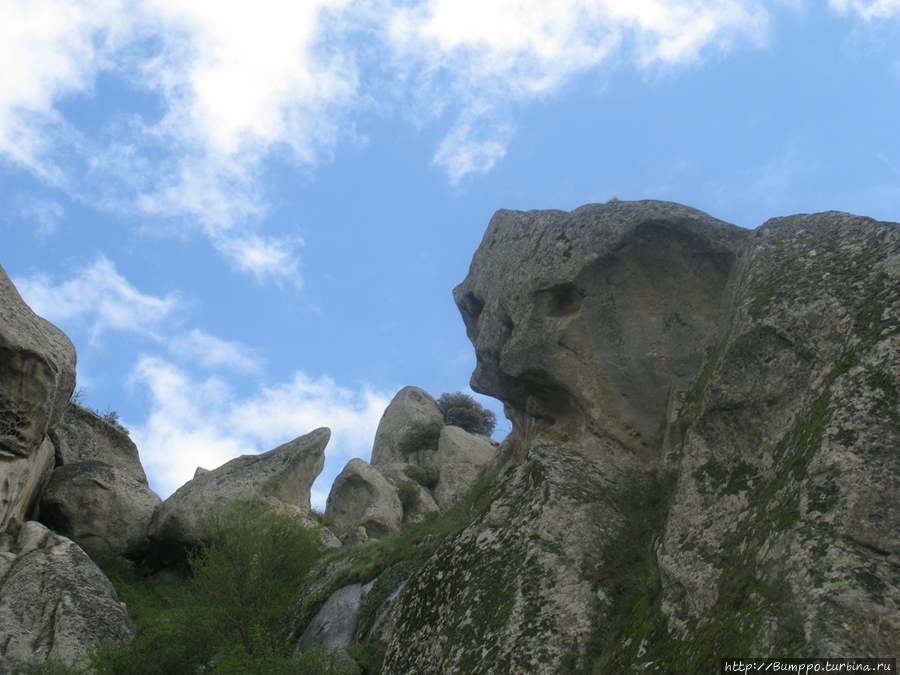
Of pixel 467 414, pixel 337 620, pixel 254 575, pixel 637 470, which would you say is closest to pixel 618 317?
pixel 637 470

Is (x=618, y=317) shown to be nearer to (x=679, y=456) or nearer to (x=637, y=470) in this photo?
(x=637, y=470)

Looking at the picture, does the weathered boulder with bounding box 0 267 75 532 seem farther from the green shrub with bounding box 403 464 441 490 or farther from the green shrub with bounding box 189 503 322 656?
the green shrub with bounding box 403 464 441 490

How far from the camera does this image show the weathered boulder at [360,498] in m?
32.2

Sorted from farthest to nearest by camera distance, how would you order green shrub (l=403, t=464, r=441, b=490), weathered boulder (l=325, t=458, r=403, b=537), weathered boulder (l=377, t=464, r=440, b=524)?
1. green shrub (l=403, t=464, r=441, b=490)
2. weathered boulder (l=377, t=464, r=440, b=524)
3. weathered boulder (l=325, t=458, r=403, b=537)

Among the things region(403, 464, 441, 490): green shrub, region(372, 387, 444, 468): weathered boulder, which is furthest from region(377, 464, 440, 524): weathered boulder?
region(372, 387, 444, 468): weathered boulder

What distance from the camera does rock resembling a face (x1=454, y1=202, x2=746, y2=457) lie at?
1669 cm

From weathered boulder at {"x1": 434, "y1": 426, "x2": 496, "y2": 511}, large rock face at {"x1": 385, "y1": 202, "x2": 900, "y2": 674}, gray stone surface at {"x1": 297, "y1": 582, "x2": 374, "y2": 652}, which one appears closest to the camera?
large rock face at {"x1": 385, "y1": 202, "x2": 900, "y2": 674}

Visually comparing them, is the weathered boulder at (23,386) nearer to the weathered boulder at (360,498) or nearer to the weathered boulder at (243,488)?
the weathered boulder at (243,488)

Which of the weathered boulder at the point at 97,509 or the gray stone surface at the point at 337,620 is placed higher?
the weathered boulder at the point at 97,509

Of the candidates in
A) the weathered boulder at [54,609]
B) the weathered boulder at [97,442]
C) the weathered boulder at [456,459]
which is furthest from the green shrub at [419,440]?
the weathered boulder at [54,609]

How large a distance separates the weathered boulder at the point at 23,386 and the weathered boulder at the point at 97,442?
24.0ft

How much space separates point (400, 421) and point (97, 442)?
14902mm

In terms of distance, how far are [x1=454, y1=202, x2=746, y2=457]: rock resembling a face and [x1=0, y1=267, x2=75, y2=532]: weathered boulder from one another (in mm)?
12387

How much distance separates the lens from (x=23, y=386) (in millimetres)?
22391
